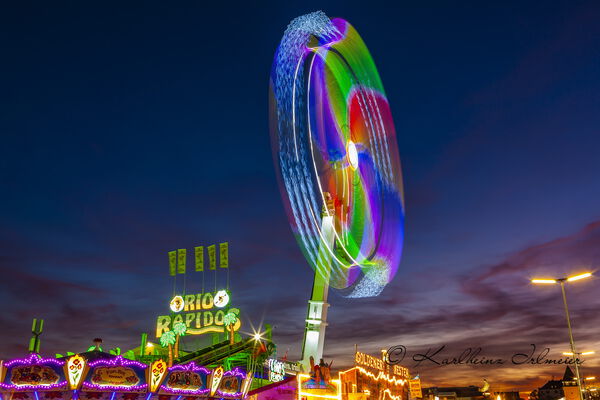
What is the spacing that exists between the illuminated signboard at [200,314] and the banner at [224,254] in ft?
14.0

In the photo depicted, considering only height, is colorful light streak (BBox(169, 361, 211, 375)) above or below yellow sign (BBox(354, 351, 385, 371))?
below

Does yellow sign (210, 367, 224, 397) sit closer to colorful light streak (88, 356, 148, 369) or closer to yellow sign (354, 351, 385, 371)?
colorful light streak (88, 356, 148, 369)

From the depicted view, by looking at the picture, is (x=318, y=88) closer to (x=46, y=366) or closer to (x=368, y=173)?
(x=368, y=173)

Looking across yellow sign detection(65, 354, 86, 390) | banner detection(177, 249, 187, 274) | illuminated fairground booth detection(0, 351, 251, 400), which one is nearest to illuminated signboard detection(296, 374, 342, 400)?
illuminated fairground booth detection(0, 351, 251, 400)

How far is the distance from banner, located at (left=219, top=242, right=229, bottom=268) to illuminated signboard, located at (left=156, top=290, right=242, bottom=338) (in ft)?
14.0

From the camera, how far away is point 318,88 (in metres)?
31.6

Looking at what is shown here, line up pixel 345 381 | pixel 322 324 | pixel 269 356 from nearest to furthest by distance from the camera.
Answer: pixel 322 324 → pixel 269 356 → pixel 345 381

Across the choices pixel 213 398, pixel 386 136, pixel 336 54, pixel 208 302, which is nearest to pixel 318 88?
pixel 336 54

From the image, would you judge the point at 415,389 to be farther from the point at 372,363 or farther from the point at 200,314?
the point at 200,314

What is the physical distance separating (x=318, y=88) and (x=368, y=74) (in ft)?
10.1

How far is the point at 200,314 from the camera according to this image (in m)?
58.2

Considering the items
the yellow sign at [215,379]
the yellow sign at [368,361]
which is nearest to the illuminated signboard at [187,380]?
the yellow sign at [215,379]

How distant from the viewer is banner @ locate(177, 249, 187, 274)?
Result: 65.0 metres

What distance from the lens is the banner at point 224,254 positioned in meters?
62.2
